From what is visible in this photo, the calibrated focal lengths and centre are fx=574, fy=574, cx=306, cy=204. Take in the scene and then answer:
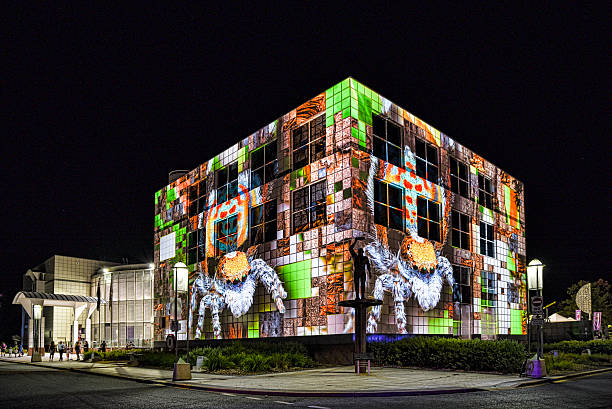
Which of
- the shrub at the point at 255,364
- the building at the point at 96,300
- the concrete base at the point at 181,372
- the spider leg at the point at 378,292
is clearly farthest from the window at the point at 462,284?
the building at the point at 96,300

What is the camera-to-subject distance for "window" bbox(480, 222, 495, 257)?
4060 cm

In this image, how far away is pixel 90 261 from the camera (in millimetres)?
87625

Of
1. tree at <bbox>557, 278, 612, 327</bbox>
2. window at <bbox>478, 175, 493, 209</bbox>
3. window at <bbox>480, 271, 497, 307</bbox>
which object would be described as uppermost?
window at <bbox>478, 175, 493, 209</bbox>

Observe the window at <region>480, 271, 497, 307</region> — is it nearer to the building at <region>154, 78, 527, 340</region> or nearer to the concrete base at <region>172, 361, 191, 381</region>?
the building at <region>154, 78, 527, 340</region>

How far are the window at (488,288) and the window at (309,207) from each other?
559 inches

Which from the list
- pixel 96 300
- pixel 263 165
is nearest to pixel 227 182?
pixel 263 165

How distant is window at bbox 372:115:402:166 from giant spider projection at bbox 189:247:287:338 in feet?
31.7

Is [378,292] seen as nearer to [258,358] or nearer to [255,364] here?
[258,358]

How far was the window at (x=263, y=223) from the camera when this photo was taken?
35.8 m

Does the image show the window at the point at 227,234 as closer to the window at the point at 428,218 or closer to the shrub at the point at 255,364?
the window at the point at 428,218

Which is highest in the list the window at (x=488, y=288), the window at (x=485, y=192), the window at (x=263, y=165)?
the window at (x=263, y=165)

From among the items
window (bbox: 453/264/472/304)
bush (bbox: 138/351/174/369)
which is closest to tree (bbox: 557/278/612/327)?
window (bbox: 453/264/472/304)

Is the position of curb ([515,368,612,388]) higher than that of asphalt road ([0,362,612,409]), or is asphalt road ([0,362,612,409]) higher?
asphalt road ([0,362,612,409])

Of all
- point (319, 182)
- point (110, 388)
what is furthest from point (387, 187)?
point (110, 388)
